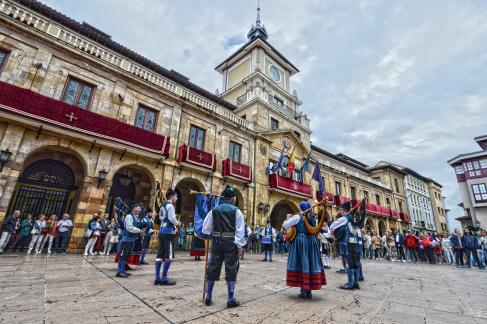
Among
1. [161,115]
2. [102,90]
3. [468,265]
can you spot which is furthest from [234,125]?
[468,265]

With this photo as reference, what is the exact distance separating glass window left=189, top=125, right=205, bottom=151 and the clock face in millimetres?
13730

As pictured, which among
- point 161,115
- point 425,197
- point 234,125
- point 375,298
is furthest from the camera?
point 425,197

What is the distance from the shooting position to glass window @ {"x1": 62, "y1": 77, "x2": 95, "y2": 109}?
1041 cm

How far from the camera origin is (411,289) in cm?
519

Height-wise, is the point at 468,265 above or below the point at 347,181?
below

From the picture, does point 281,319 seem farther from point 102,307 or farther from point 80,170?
point 80,170

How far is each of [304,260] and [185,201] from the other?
12.4 metres

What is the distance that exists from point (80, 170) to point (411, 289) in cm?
1346

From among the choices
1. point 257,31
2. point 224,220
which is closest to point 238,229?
point 224,220

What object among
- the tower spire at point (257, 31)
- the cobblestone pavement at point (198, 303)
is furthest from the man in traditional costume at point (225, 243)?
the tower spire at point (257, 31)

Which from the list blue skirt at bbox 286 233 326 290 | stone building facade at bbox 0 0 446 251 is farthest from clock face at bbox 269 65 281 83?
blue skirt at bbox 286 233 326 290

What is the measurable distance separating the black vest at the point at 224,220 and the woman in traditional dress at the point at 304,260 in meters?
1.24

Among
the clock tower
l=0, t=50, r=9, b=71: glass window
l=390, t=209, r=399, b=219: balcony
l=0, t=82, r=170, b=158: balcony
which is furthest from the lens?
l=390, t=209, r=399, b=219: balcony

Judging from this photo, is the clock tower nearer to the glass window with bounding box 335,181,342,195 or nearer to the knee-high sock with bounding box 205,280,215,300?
the glass window with bounding box 335,181,342,195
